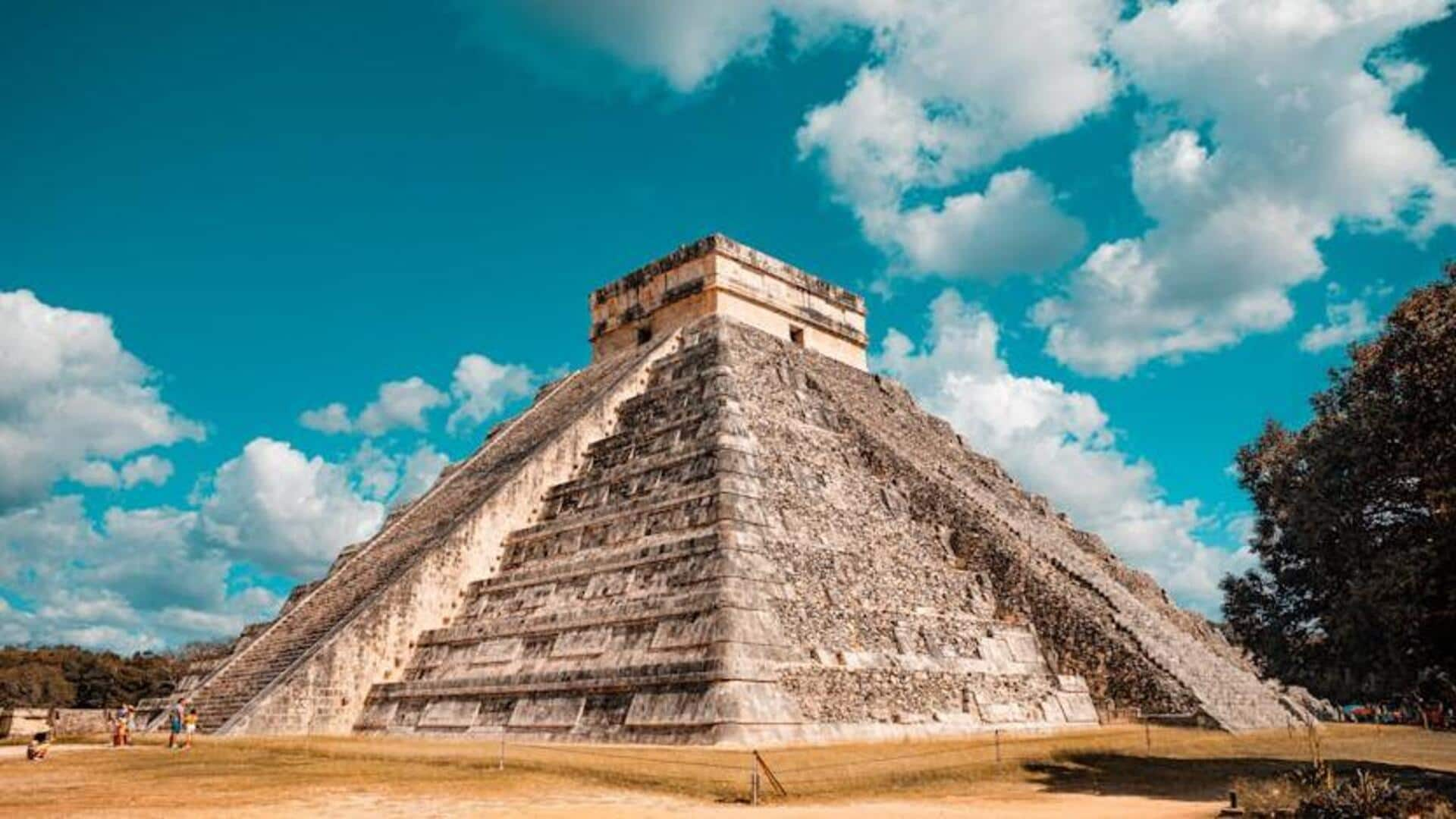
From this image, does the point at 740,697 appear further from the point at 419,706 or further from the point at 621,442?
the point at 621,442

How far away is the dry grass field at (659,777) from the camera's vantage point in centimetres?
902

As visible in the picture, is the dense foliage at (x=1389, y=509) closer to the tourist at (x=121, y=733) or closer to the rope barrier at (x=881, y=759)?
the rope barrier at (x=881, y=759)

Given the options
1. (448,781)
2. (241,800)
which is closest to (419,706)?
(448,781)

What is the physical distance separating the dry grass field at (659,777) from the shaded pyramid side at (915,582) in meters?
1.24

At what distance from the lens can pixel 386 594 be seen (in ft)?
54.0

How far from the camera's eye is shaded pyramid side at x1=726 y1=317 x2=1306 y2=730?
14.1m

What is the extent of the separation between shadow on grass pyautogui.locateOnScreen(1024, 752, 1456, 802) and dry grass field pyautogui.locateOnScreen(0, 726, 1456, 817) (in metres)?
0.03

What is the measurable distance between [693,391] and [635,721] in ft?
25.6

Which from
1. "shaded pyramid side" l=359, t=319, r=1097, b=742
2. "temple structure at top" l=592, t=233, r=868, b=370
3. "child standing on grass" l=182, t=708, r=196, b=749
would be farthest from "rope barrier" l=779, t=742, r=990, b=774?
"temple structure at top" l=592, t=233, r=868, b=370

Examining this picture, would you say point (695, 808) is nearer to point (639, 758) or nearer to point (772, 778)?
point (772, 778)

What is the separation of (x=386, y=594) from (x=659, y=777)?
26.2 feet

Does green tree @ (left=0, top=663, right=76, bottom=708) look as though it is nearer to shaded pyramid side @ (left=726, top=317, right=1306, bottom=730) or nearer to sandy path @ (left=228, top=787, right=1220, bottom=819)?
shaded pyramid side @ (left=726, top=317, right=1306, bottom=730)

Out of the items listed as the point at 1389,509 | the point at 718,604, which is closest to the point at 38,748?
the point at 718,604

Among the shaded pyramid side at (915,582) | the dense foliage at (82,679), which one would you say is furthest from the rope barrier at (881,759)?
the dense foliage at (82,679)
